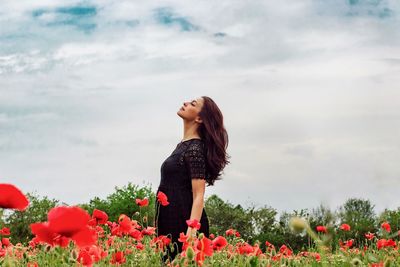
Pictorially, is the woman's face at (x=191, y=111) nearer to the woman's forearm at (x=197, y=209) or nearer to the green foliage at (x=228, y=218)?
the woman's forearm at (x=197, y=209)

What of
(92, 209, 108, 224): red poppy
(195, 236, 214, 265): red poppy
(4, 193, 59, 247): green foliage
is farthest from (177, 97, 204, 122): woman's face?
(4, 193, 59, 247): green foliage

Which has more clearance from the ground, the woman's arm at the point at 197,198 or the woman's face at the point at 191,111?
the woman's face at the point at 191,111

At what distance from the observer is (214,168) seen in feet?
21.5

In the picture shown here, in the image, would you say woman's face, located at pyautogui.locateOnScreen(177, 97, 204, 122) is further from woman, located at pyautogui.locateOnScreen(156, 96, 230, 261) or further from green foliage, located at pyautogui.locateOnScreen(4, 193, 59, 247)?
green foliage, located at pyautogui.locateOnScreen(4, 193, 59, 247)

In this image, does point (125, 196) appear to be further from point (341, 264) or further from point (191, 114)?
point (341, 264)

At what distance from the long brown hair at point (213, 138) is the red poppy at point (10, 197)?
415 cm

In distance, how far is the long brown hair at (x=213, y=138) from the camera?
654cm

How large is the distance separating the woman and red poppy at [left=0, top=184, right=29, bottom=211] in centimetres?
391

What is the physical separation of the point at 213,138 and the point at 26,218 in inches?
323

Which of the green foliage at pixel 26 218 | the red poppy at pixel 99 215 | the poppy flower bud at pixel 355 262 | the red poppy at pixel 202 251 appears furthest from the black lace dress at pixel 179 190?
the green foliage at pixel 26 218

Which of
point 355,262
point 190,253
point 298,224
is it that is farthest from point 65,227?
point 355,262

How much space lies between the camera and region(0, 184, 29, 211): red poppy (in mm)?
2371

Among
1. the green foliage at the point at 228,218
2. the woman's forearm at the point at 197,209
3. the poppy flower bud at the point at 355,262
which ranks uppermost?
the poppy flower bud at the point at 355,262

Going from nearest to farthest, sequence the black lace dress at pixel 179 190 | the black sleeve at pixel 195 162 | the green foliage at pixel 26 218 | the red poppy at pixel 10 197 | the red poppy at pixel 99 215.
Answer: the red poppy at pixel 10 197 < the red poppy at pixel 99 215 < the black sleeve at pixel 195 162 < the black lace dress at pixel 179 190 < the green foliage at pixel 26 218
